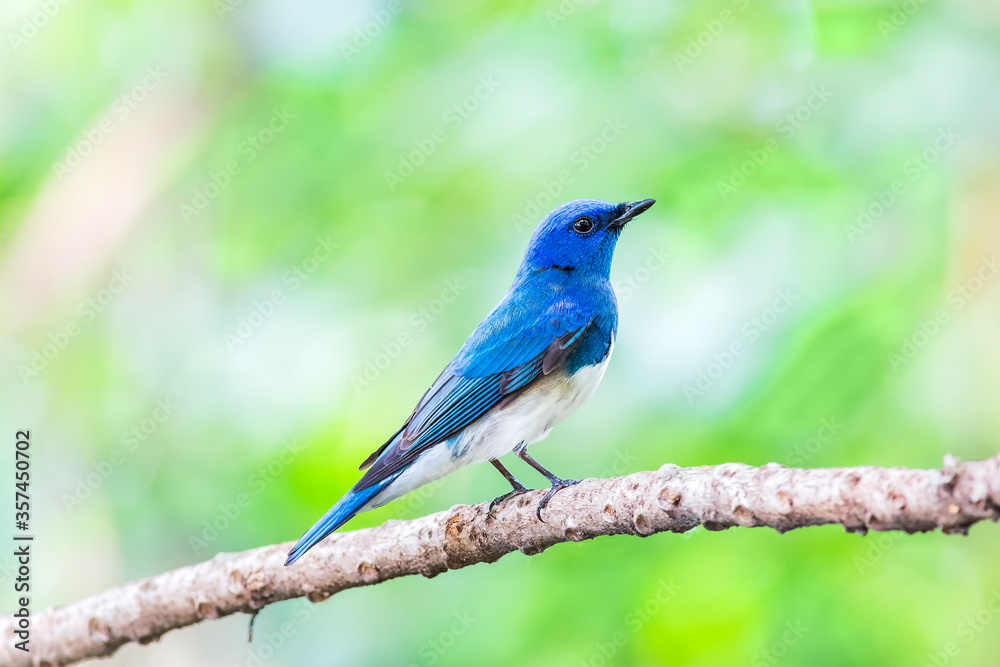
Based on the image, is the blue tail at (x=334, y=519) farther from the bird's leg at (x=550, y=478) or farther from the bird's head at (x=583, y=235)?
the bird's head at (x=583, y=235)

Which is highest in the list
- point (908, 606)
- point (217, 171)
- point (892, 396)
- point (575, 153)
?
point (217, 171)

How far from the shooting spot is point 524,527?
3.17 meters

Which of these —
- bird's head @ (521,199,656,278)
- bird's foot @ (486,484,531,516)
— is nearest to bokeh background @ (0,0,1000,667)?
bird's head @ (521,199,656,278)

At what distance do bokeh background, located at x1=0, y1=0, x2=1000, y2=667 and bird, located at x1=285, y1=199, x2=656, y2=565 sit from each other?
0.32 m

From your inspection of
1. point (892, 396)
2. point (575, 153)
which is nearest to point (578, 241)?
point (575, 153)

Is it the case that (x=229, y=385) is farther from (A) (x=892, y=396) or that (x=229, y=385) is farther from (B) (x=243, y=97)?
(A) (x=892, y=396)

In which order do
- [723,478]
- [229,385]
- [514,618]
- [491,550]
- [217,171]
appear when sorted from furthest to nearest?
[217,171]
[229,385]
[514,618]
[491,550]
[723,478]

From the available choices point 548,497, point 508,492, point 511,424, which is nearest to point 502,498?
point 508,492

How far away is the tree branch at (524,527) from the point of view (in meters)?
2.00

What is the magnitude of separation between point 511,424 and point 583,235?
1.05 m

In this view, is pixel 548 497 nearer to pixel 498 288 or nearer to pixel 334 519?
pixel 334 519

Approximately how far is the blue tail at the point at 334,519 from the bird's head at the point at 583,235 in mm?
1410

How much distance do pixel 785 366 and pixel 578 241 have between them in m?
1.13

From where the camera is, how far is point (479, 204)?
487 centimetres
